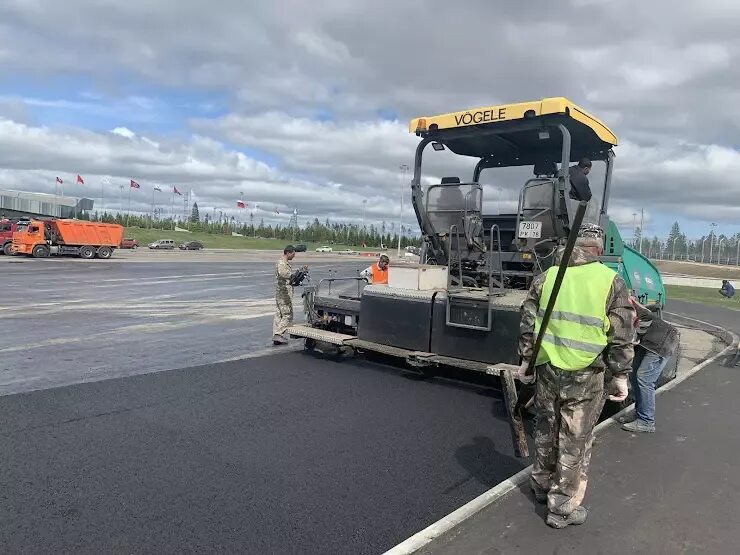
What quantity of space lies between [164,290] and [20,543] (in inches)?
656

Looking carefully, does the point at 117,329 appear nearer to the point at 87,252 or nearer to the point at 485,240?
the point at 485,240

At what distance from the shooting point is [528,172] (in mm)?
7664

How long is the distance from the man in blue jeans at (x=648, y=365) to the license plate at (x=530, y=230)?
1.41 meters

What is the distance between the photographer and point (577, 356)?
11.6 ft

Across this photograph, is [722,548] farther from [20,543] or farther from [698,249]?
[698,249]

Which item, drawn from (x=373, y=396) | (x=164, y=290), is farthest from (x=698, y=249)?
(x=373, y=396)

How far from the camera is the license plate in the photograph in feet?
21.4

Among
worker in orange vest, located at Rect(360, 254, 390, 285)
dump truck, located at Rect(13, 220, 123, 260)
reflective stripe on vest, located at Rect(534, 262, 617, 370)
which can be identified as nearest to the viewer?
reflective stripe on vest, located at Rect(534, 262, 617, 370)

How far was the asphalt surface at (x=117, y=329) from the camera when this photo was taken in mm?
7535

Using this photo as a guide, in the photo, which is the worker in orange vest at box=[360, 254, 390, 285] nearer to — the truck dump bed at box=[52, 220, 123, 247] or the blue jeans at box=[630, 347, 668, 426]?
the blue jeans at box=[630, 347, 668, 426]

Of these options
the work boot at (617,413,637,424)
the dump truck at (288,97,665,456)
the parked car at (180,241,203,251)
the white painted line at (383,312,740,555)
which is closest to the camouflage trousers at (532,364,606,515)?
the white painted line at (383,312,740,555)

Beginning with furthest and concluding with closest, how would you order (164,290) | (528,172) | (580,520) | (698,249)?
(698,249)
(164,290)
(528,172)
(580,520)

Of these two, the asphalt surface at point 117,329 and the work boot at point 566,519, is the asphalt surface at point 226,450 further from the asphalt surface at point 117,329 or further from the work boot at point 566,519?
the work boot at point 566,519

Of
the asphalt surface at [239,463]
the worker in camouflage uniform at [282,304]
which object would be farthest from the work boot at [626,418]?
the worker in camouflage uniform at [282,304]
